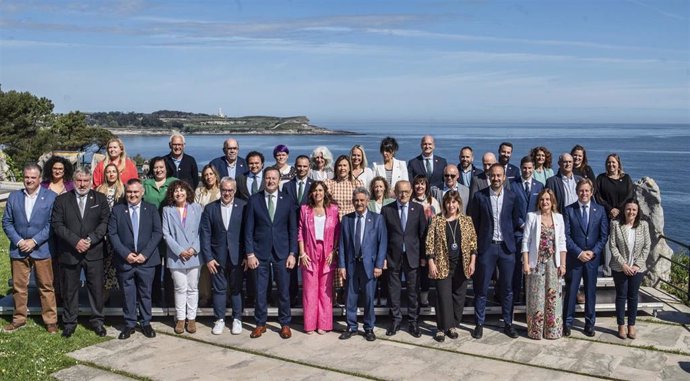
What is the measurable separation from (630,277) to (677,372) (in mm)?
1193

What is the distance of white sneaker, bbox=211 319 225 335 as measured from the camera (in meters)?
6.56

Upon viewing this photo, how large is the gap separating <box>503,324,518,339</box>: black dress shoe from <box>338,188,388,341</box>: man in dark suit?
1.42m

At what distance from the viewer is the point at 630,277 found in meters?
6.51

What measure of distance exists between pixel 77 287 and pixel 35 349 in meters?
0.78

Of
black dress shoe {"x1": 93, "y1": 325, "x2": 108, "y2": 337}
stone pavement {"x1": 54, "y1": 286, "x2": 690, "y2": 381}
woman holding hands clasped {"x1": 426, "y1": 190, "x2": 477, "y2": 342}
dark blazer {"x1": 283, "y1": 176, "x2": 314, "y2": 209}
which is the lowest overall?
stone pavement {"x1": 54, "y1": 286, "x2": 690, "y2": 381}

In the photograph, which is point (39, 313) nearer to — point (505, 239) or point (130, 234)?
point (130, 234)

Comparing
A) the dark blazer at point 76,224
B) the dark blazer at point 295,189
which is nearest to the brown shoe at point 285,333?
the dark blazer at point 295,189

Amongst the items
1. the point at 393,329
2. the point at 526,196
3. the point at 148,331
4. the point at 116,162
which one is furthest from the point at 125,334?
the point at 526,196

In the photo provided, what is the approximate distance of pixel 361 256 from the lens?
6461mm

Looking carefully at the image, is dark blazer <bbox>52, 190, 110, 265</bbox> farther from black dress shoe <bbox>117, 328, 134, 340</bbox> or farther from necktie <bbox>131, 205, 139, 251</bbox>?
black dress shoe <bbox>117, 328, 134, 340</bbox>

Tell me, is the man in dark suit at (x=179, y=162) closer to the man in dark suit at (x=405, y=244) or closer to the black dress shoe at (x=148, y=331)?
the black dress shoe at (x=148, y=331)

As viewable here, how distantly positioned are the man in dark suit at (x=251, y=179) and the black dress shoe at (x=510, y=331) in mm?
3115

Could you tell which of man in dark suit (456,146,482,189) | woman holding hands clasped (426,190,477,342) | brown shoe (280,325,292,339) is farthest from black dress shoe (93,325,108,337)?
man in dark suit (456,146,482,189)

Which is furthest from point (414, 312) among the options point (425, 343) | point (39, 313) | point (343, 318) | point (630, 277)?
point (39, 313)
